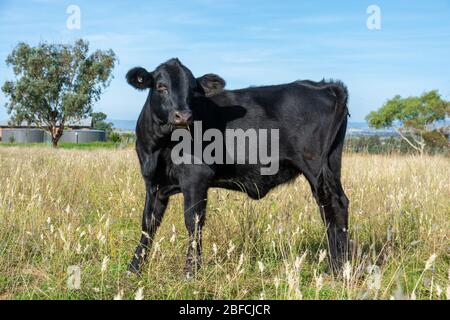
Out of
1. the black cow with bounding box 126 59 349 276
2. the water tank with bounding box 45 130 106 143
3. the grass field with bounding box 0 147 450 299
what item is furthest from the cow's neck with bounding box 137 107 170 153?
the water tank with bounding box 45 130 106 143

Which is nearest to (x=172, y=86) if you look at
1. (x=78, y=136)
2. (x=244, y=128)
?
(x=244, y=128)

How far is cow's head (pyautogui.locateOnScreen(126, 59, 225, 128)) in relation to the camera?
15.1ft

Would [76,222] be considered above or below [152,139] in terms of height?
below

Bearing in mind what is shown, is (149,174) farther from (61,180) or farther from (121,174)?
(121,174)

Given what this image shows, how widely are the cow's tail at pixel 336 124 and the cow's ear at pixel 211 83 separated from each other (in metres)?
1.30

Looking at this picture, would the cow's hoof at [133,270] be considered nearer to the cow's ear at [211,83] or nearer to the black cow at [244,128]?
the black cow at [244,128]

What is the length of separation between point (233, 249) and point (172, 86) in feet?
5.94

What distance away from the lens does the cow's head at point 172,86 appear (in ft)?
15.1

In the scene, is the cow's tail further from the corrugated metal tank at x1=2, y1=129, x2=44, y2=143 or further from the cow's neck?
the corrugated metal tank at x1=2, y1=129, x2=44, y2=143

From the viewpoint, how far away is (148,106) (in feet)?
16.8

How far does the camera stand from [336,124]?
17.2 feet
